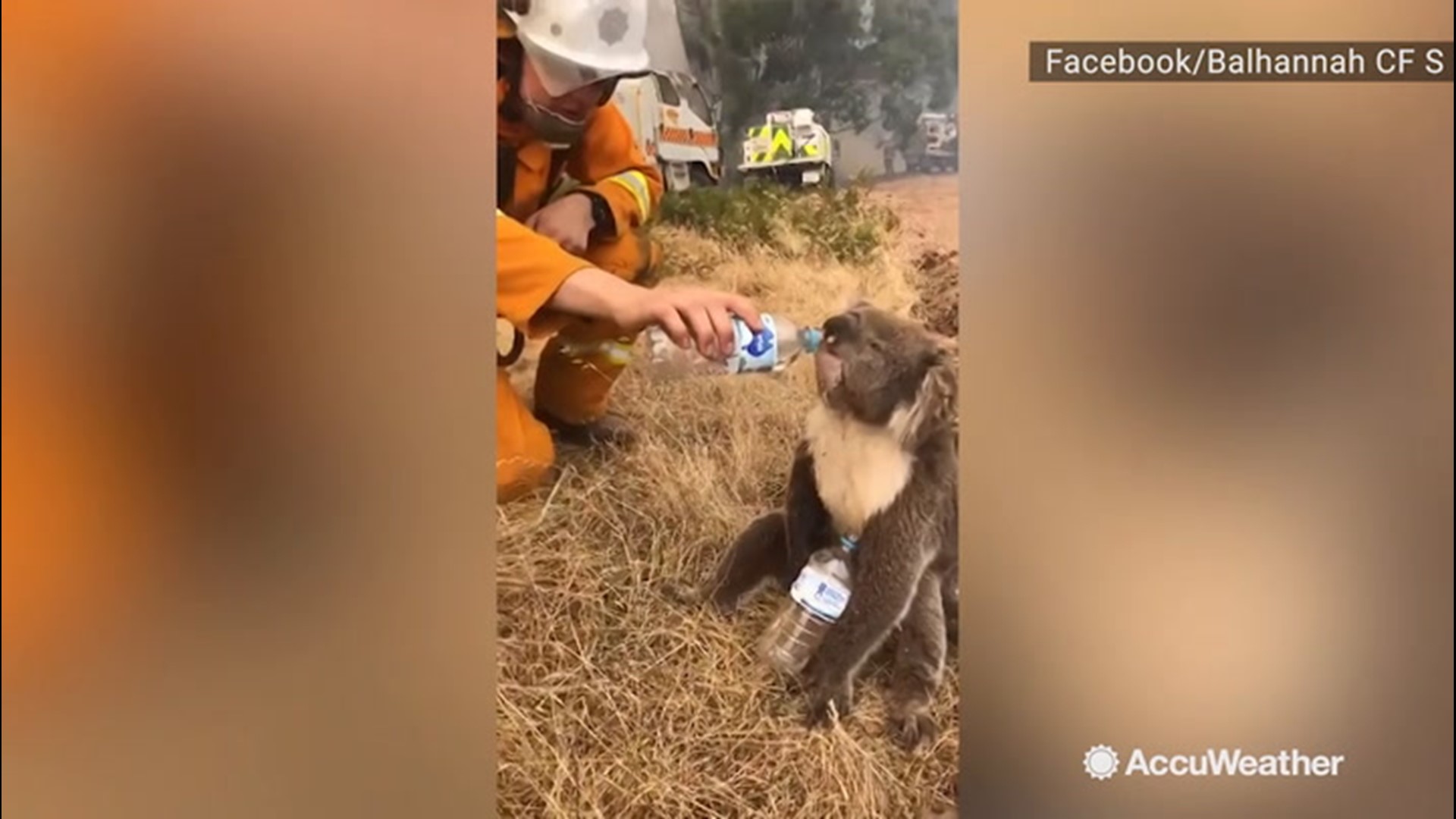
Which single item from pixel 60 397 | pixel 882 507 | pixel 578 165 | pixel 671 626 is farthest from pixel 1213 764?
pixel 60 397

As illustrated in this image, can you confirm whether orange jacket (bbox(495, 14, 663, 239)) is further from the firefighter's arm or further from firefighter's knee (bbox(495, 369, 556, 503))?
firefighter's knee (bbox(495, 369, 556, 503))

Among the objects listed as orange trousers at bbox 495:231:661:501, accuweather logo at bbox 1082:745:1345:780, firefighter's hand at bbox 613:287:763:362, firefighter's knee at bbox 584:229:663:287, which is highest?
firefighter's knee at bbox 584:229:663:287

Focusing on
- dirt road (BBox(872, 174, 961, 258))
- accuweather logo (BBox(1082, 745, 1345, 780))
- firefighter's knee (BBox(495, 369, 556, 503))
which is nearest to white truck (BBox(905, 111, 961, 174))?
dirt road (BBox(872, 174, 961, 258))

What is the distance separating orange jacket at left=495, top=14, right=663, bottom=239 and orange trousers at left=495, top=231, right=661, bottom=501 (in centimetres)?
3

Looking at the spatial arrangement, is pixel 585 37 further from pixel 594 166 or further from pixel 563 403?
pixel 563 403

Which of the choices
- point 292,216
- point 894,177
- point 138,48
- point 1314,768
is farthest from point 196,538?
point 1314,768

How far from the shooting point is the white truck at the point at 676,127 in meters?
1.00

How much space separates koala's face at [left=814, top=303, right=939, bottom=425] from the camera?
100 centimetres

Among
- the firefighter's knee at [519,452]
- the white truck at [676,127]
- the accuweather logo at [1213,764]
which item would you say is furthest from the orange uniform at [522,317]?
the accuweather logo at [1213,764]

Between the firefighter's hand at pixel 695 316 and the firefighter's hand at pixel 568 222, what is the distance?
0.06m

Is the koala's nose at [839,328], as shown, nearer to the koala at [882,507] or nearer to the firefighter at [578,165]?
the koala at [882,507]

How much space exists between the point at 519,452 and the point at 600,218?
19 centimetres

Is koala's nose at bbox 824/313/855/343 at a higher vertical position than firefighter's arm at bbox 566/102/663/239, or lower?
lower

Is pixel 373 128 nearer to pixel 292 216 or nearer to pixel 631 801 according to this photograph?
pixel 292 216
